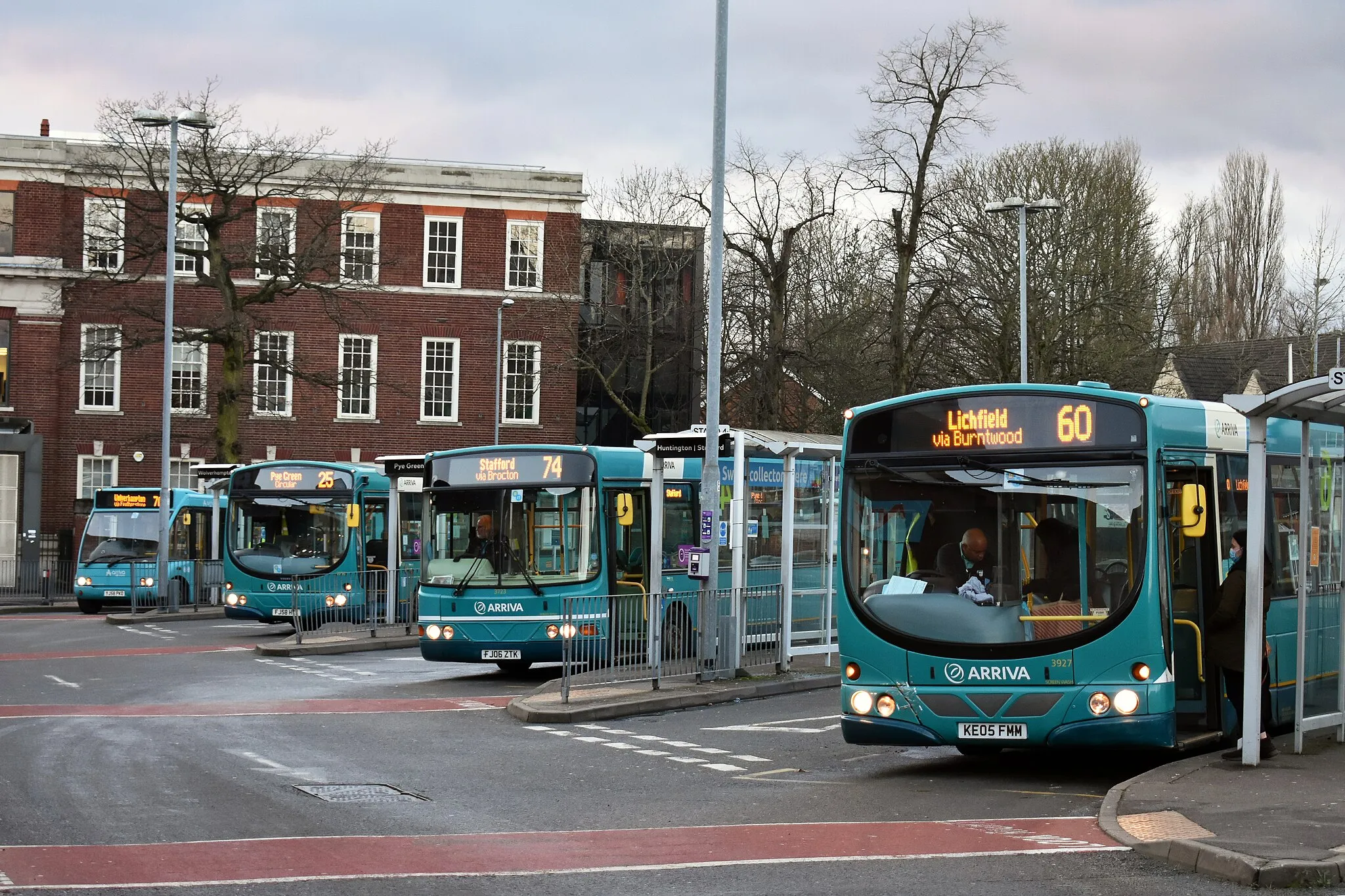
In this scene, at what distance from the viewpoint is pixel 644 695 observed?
57.5 feet

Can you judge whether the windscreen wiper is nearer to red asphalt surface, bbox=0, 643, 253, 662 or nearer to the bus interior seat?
the bus interior seat

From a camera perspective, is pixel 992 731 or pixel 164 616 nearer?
pixel 992 731

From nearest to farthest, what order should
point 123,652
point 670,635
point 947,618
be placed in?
1. point 947,618
2. point 670,635
3. point 123,652

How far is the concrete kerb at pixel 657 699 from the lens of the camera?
16328mm

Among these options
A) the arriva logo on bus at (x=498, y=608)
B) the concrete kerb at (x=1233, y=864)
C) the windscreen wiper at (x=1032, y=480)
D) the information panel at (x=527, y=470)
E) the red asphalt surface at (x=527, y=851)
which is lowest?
the red asphalt surface at (x=527, y=851)

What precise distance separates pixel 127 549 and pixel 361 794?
93.0 ft

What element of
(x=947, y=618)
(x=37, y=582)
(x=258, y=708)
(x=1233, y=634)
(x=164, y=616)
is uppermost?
(x=947, y=618)

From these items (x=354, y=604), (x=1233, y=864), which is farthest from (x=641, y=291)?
(x=1233, y=864)

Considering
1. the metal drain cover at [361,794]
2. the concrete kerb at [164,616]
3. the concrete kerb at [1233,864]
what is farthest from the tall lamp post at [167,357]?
the concrete kerb at [1233,864]

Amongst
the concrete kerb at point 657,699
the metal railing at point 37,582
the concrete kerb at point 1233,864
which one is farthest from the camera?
the metal railing at point 37,582

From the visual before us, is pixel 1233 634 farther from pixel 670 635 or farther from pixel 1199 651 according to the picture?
pixel 670 635

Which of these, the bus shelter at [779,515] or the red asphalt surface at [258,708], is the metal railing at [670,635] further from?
the red asphalt surface at [258,708]

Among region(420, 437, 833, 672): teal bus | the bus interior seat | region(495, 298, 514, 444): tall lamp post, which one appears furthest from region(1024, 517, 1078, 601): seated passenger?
region(495, 298, 514, 444): tall lamp post

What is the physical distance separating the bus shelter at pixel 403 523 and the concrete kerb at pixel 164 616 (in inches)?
290
